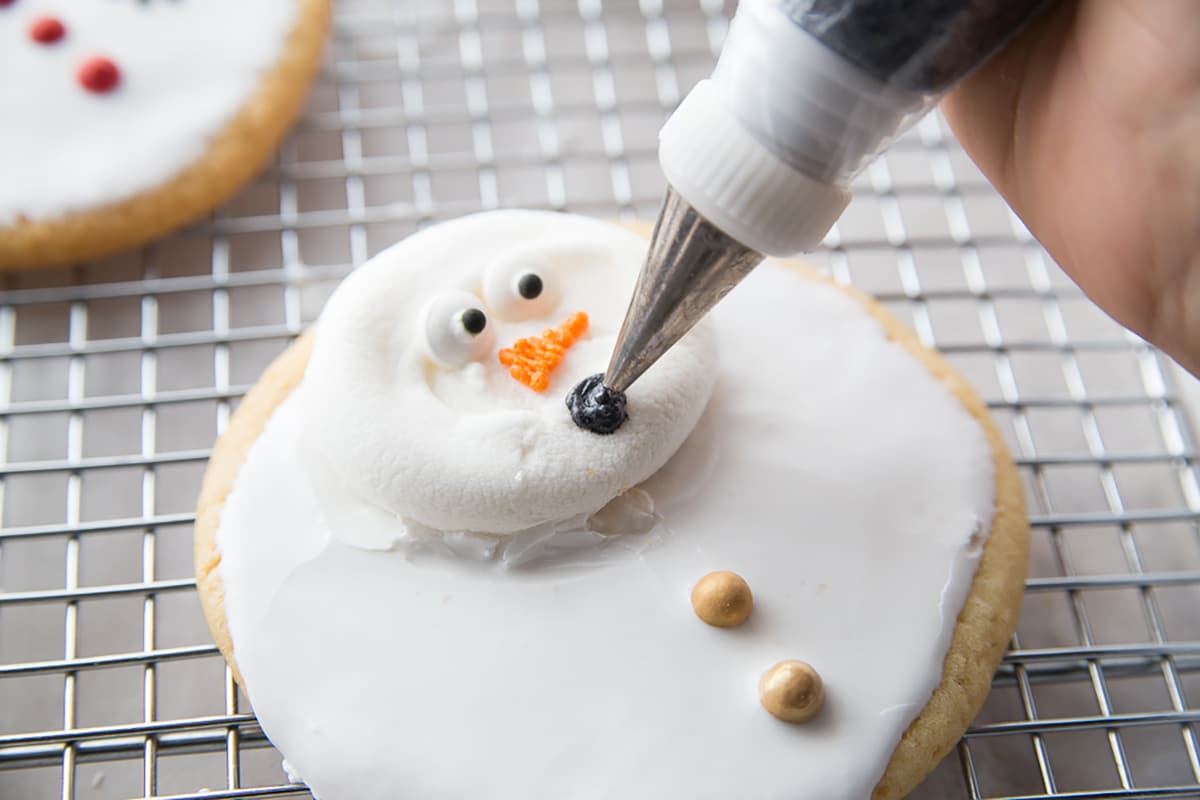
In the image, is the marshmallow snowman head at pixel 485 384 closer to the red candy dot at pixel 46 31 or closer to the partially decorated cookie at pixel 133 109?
the partially decorated cookie at pixel 133 109

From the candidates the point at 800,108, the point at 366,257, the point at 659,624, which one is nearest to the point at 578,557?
the point at 659,624

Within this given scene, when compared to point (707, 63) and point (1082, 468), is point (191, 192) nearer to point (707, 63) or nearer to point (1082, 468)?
point (707, 63)

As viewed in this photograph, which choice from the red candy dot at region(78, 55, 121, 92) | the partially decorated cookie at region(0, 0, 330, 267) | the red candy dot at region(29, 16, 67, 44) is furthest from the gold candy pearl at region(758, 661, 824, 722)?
the red candy dot at region(29, 16, 67, 44)

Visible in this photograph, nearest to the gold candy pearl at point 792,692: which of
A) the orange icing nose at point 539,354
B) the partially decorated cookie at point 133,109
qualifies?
the orange icing nose at point 539,354

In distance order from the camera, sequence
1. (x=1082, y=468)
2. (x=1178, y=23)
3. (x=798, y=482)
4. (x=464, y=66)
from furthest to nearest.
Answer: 1. (x=464, y=66)
2. (x=1082, y=468)
3. (x=798, y=482)
4. (x=1178, y=23)

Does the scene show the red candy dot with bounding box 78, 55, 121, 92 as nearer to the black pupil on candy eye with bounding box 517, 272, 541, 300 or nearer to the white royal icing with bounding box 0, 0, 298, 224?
the white royal icing with bounding box 0, 0, 298, 224

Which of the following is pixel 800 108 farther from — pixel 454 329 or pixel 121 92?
pixel 121 92

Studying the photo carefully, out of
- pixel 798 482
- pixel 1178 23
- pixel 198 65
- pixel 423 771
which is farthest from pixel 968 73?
pixel 198 65
